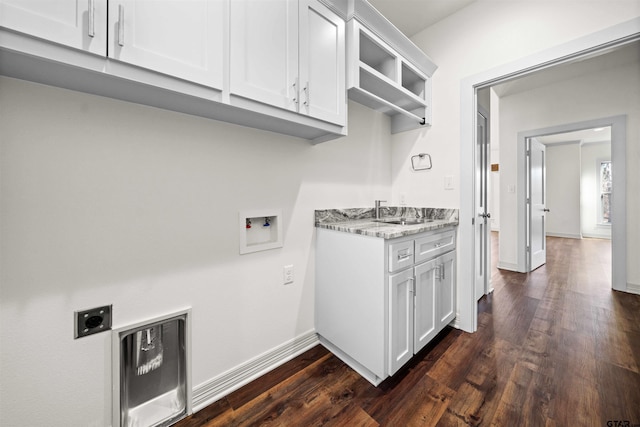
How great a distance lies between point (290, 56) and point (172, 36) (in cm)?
54

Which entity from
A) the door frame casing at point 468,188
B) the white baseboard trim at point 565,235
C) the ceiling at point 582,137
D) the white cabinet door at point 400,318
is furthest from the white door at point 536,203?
the white cabinet door at point 400,318

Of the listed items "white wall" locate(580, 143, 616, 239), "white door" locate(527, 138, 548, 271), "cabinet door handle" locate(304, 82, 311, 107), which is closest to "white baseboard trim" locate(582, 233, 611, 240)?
"white wall" locate(580, 143, 616, 239)

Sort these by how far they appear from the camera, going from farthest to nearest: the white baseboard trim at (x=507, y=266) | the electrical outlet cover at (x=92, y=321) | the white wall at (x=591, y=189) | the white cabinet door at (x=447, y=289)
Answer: the white wall at (x=591, y=189)
the white baseboard trim at (x=507, y=266)
the white cabinet door at (x=447, y=289)
the electrical outlet cover at (x=92, y=321)

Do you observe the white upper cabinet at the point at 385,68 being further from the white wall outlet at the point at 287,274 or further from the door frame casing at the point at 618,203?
the door frame casing at the point at 618,203

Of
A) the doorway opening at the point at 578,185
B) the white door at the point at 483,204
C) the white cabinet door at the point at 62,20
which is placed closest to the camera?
the white cabinet door at the point at 62,20

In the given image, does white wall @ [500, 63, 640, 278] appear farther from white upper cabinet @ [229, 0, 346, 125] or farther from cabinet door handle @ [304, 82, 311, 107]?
cabinet door handle @ [304, 82, 311, 107]

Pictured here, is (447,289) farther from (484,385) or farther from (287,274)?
(287,274)

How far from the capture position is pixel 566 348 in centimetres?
175

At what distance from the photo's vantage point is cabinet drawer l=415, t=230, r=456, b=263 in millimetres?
1603

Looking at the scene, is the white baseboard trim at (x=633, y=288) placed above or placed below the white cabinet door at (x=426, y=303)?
below

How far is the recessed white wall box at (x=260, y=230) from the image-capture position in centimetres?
146

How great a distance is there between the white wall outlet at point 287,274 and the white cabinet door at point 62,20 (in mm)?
1330

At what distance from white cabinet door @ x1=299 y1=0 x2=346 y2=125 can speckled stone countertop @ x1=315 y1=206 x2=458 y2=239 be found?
0.67 metres

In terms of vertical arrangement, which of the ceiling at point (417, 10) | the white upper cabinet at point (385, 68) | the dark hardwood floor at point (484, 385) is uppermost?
the ceiling at point (417, 10)
